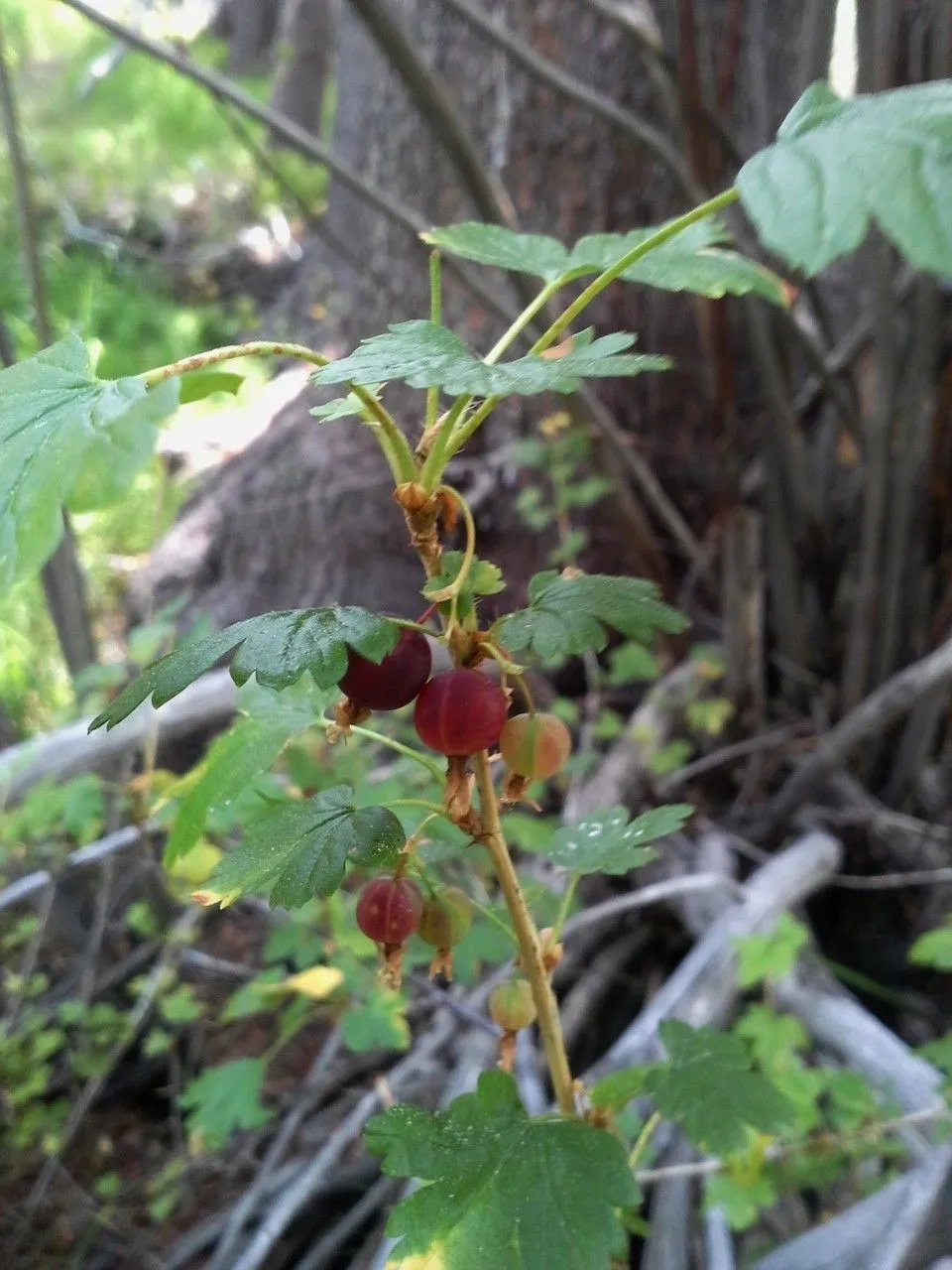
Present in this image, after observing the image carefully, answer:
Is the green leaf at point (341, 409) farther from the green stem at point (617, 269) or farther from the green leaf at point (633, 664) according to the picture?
the green leaf at point (633, 664)

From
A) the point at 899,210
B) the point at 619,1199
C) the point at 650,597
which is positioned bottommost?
the point at 619,1199

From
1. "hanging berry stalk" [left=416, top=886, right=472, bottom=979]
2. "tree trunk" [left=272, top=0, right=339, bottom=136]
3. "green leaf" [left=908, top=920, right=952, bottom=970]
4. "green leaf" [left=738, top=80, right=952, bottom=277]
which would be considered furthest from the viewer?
"tree trunk" [left=272, top=0, right=339, bottom=136]

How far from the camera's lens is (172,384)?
420mm

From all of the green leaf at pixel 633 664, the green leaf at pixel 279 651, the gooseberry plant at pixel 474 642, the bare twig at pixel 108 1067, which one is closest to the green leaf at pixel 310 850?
the gooseberry plant at pixel 474 642

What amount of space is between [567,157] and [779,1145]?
5.84 ft

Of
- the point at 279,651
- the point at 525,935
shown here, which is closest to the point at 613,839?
the point at 525,935

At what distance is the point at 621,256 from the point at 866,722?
3.46ft

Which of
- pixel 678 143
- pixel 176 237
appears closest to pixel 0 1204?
pixel 678 143

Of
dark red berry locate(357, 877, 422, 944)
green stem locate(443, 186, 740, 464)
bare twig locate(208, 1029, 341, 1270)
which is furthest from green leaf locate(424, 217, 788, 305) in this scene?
bare twig locate(208, 1029, 341, 1270)

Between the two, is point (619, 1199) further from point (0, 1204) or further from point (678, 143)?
point (678, 143)

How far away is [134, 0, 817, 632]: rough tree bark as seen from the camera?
5.65 feet

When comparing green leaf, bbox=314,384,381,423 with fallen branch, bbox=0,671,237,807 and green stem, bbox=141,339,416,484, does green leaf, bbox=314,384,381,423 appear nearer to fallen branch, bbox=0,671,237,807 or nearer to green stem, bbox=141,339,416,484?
green stem, bbox=141,339,416,484

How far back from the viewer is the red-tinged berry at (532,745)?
520 millimetres

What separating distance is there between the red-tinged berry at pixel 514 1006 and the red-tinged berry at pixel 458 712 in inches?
8.8
